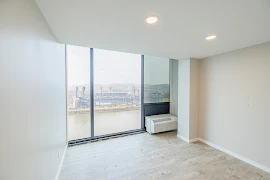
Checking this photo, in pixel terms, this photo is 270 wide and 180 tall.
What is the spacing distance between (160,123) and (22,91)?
351 centimetres

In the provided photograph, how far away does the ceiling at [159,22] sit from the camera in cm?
127

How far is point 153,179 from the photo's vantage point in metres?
2.12

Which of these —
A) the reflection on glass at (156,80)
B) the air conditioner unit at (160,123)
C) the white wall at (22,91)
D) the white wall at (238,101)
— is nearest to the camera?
the white wall at (22,91)

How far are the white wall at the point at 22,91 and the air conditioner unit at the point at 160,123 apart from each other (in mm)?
2881

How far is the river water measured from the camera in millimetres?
3502

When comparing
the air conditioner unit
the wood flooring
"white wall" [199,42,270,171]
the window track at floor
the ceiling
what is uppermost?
the ceiling

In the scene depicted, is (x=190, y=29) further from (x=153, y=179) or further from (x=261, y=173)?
(x=261, y=173)

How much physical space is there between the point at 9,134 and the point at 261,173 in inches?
137

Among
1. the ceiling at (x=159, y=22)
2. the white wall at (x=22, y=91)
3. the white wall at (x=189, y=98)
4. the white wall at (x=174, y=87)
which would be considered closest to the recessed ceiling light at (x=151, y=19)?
the ceiling at (x=159, y=22)

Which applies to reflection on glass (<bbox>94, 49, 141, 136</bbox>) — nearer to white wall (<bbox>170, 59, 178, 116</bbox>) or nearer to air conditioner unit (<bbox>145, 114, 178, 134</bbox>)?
air conditioner unit (<bbox>145, 114, 178, 134</bbox>)

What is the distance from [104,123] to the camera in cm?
383

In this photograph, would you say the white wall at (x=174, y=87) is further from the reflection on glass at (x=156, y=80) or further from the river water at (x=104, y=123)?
the river water at (x=104, y=123)

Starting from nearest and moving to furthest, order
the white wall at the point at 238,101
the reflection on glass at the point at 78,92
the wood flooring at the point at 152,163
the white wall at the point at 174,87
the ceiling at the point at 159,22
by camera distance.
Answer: the ceiling at the point at 159,22, the wood flooring at the point at 152,163, the white wall at the point at 238,101, the reflection on glass at the point at 78,92, the white wall at the point at 174,87

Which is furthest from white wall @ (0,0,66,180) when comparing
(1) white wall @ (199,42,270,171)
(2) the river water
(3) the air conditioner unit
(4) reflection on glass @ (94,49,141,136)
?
(1) white wall @ (199,42,270,171)
